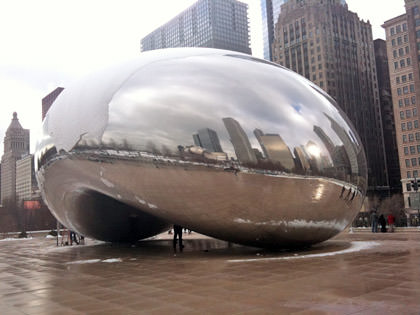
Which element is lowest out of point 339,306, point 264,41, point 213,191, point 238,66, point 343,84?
point 339,306

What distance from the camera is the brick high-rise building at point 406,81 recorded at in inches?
3538

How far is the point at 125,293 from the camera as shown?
7.07 m

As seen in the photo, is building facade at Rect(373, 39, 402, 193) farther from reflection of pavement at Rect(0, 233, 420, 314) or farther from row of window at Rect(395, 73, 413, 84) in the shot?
reflection of pavement at Rect(0, 233, 420, 314)

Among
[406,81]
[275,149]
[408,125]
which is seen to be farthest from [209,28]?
[275,149]

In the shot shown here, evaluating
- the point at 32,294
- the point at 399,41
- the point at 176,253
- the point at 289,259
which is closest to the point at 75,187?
the point at 176,253

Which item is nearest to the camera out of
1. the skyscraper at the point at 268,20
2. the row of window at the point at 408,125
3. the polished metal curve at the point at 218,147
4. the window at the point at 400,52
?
the polished metal curve at the point at 218,147

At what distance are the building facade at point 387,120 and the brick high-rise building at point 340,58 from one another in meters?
2.55

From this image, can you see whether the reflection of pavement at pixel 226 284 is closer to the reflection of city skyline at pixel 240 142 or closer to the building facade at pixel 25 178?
the reflection of city skyline at pixel 240 142

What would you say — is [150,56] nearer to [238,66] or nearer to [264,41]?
[238,66]

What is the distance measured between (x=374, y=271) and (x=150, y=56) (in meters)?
7.67

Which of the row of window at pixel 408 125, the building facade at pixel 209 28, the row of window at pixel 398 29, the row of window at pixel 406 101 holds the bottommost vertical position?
the row of window at pixel 408 125

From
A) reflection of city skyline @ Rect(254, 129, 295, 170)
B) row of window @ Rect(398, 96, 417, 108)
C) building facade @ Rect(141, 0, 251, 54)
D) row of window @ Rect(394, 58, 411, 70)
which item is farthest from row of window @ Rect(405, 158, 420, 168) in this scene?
building facade @ Rect(141, 0, 251, 54)

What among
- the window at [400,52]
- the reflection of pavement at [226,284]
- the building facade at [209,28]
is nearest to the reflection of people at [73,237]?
the reflection of pavement at [226,284]

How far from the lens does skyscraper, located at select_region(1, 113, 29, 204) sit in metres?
182
